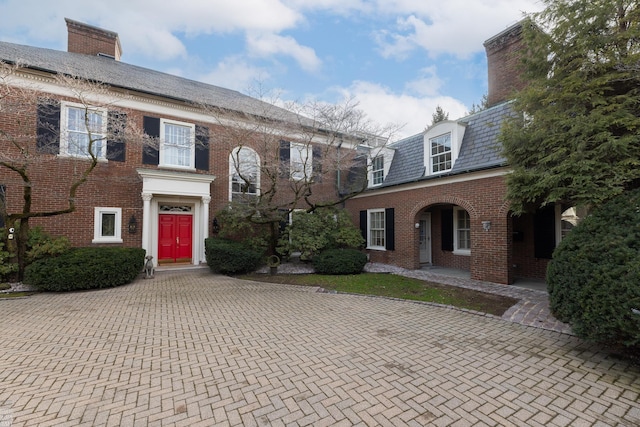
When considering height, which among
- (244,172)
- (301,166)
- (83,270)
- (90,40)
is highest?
(90,40)

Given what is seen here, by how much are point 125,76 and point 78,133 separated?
347 cm

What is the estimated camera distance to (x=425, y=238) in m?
12.6

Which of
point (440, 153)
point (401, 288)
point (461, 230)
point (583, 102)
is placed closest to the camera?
point (583, 102)

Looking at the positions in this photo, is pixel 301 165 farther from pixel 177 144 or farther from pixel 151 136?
pixel 151 136

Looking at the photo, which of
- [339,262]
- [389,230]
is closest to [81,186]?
[339,262]

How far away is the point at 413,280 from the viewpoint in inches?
360

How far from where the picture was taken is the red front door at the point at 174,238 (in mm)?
11469

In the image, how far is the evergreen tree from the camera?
427 centimetres

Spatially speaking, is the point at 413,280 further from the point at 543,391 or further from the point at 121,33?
the point at 121,33

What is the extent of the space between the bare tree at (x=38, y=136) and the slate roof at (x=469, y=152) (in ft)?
32.2

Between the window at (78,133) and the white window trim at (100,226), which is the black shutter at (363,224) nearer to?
the white window trim at (100,226)

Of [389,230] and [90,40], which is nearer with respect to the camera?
[389,230]

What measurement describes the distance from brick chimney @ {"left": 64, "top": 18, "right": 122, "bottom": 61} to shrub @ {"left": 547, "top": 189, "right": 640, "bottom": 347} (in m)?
18.8

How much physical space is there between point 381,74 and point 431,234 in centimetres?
712
